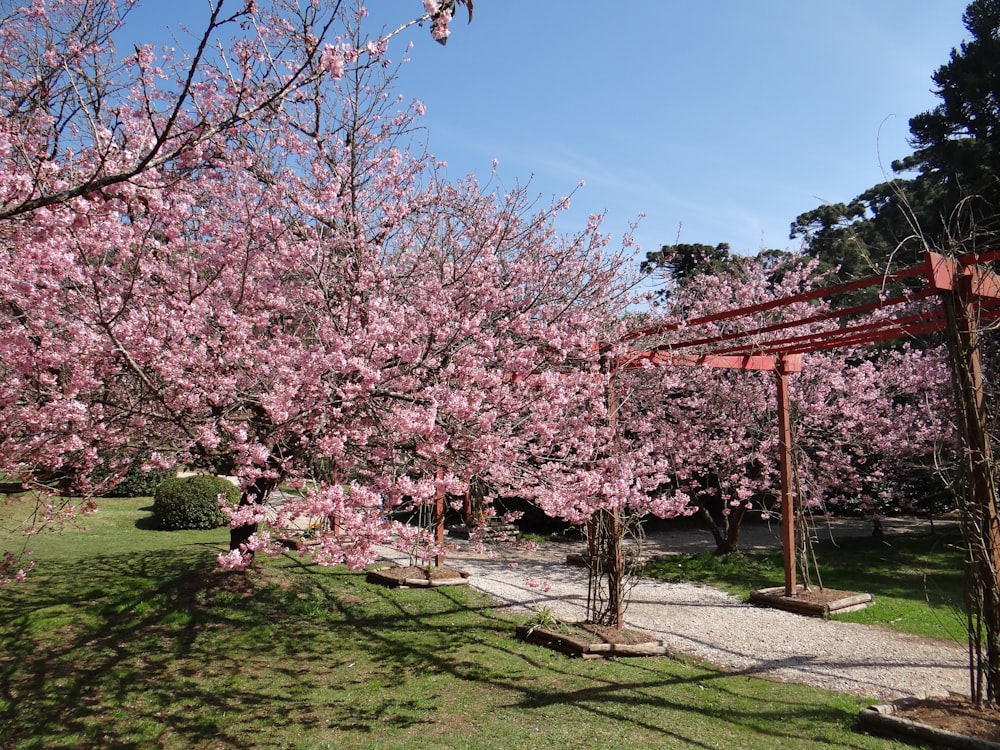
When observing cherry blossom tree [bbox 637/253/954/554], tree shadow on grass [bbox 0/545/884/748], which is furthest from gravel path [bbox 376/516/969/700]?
cherry blossom tree [bbox 637/253/954/554]

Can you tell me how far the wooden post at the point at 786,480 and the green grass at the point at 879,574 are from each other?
75 centimetres

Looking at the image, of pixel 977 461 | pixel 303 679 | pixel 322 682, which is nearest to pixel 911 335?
pixel 977 461

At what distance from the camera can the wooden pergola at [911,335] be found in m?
4.75

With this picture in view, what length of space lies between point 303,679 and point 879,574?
351 inches

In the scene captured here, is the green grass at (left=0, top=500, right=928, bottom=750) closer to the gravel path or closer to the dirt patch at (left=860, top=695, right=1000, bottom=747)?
the dirt patch at (left=860, top=695, right=1000, bottom=747)

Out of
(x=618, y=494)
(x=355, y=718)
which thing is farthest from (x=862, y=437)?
(x=355, y=718)

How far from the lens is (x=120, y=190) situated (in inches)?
117

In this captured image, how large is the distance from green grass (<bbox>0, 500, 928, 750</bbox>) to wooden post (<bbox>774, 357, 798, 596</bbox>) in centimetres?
290

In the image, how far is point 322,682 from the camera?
5.53 metres

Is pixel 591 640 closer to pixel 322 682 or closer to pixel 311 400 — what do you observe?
pixel 322 682

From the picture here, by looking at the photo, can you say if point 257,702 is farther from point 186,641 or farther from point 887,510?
point 887,510

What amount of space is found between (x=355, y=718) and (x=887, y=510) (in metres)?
16.7

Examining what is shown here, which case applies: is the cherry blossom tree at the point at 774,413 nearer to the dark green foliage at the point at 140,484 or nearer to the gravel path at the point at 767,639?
the gravel path at the point at 767,639

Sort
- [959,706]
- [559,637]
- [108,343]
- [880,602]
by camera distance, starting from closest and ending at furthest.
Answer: [108,343] < [959,706] < [559,637] < [880,602]
